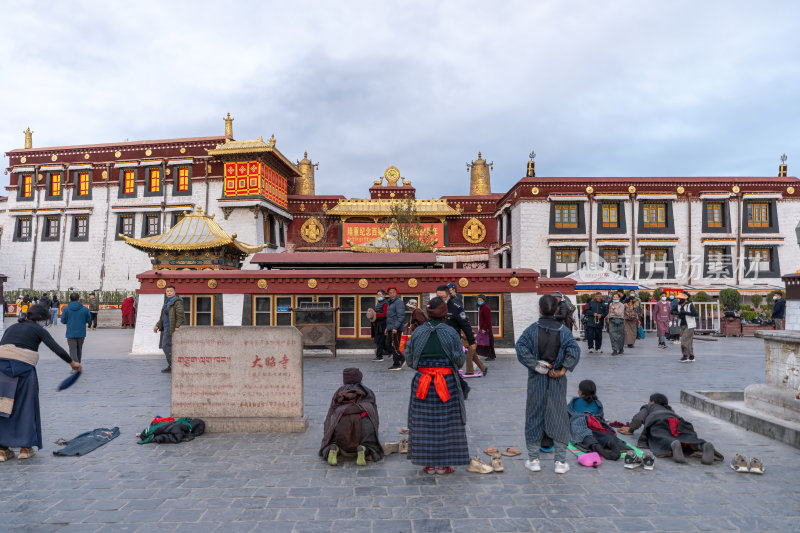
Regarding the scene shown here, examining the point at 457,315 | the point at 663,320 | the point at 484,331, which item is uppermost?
the point at 457,315

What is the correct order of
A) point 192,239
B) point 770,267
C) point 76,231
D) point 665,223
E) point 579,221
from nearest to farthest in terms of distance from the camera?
point 192,239 < point 770,267 < point 665,223 < point 579,221 < point 76,231

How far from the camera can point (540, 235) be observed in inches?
1321

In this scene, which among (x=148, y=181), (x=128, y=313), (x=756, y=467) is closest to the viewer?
(x=756, y=467)

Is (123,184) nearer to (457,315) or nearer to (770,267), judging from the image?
(457,315)

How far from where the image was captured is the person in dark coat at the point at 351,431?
5.29 m

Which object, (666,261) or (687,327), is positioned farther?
(666,261)

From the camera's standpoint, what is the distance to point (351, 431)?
5.31m

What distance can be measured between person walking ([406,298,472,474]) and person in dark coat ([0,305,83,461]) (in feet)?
12.5

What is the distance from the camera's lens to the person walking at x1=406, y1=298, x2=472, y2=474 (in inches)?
195

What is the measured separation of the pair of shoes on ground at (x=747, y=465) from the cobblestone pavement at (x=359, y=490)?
8cm

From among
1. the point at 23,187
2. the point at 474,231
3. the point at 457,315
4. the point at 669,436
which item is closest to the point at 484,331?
the point at 457,315

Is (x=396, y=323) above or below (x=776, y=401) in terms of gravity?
above

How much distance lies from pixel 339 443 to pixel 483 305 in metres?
7.19

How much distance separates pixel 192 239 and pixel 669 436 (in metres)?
20.3
